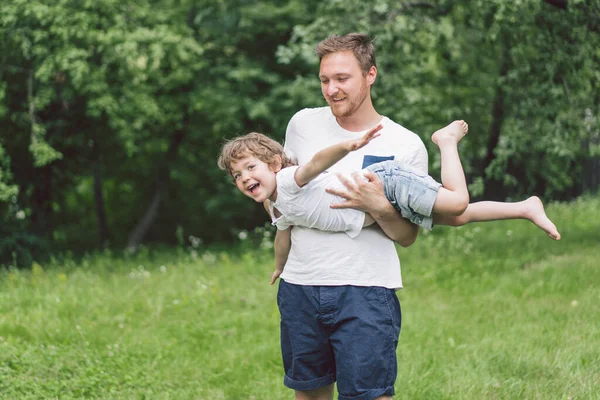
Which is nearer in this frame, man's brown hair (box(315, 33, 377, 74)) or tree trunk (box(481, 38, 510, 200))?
man's brown hair (box(315, 33, 377, 74))

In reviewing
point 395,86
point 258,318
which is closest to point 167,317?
point 258,318

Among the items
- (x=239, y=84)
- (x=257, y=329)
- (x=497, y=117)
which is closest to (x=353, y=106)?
(x=257, y=329)

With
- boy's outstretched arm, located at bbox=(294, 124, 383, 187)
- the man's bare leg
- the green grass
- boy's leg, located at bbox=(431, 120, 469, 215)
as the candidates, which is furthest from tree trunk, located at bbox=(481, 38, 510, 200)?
boy's outstretched arm, located at bbox=(294, 124, 383, 187)

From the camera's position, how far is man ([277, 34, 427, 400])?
9.26 feet

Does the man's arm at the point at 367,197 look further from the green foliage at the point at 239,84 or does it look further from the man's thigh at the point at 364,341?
the green foliage at the point at 239,84

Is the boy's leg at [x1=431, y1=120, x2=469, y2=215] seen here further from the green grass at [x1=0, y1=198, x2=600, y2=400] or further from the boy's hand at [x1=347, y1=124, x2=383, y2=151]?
the green grass at [x1=0, y1=198, x2=600, y2=400]

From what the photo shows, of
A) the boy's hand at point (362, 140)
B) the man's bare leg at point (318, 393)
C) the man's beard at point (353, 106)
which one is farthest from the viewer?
the man's bare leg at point (318, 393)

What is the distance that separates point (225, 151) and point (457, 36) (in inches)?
315

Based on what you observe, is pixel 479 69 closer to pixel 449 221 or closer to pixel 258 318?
pixel 258 318

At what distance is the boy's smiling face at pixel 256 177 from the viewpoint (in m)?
2.88

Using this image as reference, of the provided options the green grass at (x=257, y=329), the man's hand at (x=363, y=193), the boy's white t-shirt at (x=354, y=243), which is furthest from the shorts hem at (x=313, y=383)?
the green grass at (x=257, y=329)

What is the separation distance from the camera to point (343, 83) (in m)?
2.84

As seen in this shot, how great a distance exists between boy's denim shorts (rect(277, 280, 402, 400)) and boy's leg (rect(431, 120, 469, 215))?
419mm

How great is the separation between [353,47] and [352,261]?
2.74ft
